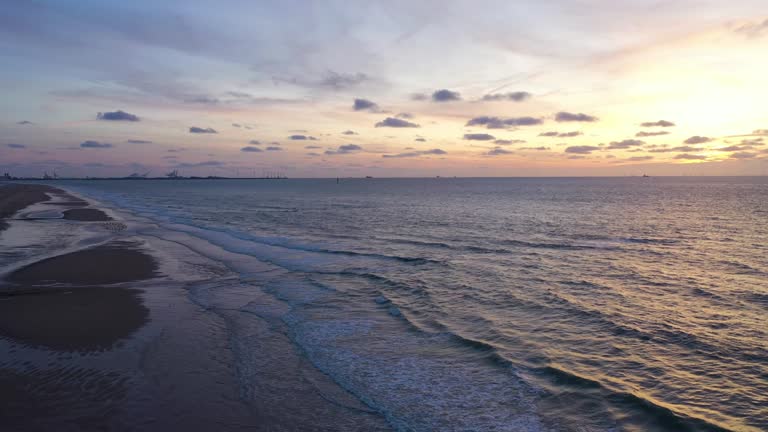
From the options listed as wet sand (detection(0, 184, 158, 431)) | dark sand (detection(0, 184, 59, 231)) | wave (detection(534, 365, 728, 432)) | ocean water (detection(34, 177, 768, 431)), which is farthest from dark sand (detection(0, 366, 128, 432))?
dark sand (detection(0, 184, 59, 231))

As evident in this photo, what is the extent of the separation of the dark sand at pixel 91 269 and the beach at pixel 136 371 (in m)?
0.71

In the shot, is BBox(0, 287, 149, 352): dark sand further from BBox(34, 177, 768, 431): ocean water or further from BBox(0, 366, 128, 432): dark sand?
BBox(34, 177, 768, 431): ocean water

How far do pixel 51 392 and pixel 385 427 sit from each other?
6962 millimetres

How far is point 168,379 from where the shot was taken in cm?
1052

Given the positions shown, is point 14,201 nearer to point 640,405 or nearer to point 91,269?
point 91,269

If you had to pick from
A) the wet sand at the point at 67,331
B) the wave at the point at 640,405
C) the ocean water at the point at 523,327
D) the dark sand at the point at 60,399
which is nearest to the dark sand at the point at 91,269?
the wet sand at the point at 67,331

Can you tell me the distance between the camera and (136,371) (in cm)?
1089

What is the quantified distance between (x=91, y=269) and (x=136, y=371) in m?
15.2

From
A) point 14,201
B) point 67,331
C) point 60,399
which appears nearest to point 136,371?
point 60,399

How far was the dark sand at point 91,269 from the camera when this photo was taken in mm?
20625

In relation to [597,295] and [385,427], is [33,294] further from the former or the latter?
[597,295]

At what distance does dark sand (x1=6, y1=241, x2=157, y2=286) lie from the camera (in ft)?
67.7

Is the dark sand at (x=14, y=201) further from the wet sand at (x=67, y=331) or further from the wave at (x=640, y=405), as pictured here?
the wave at (x=640, y=405)

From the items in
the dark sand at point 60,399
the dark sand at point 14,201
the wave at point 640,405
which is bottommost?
the wave at point 640,405
